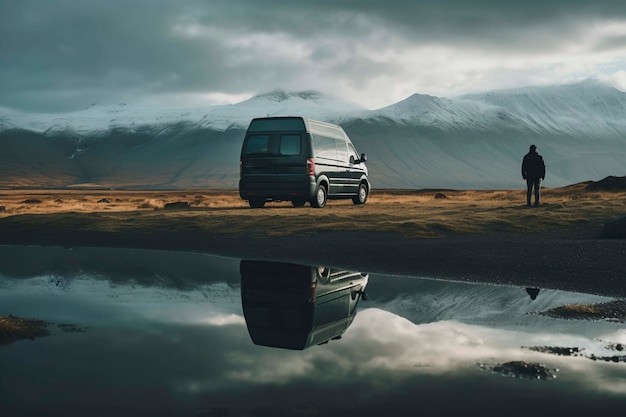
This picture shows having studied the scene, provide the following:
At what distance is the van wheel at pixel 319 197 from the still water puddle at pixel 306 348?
40.8 feet

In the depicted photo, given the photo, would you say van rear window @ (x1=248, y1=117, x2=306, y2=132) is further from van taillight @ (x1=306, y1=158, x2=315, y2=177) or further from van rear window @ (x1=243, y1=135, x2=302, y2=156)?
van taillight @ (x1=306, y1=158, x2=315, y2=177)

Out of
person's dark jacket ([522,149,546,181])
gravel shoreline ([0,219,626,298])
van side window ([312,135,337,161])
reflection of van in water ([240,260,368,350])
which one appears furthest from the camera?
person's dark jacket ([522,149,546,181])

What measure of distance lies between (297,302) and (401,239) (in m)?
7.38

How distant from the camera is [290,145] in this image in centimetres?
2361

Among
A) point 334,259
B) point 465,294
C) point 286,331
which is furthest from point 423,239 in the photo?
point 286,331

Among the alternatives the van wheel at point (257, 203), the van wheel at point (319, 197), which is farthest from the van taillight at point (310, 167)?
the van wheel at point (257, 203)

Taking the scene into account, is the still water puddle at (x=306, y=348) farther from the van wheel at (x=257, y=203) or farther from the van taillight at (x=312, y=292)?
the van wheel at (x=257, y=203)

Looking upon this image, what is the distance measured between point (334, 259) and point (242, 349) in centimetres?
748

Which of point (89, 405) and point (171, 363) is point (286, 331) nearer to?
point (171, 363)

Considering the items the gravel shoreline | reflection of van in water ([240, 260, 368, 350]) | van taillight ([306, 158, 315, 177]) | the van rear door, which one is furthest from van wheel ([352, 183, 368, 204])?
reflection of van in water ([240, 260, 368, 350])

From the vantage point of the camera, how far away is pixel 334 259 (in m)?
14.8

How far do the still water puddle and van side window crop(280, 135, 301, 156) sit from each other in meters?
11.2

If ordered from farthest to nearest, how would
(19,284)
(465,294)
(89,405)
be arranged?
1. (19,284)
2. (465,294)
3. (89,405)

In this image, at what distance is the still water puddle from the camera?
5.71 m
